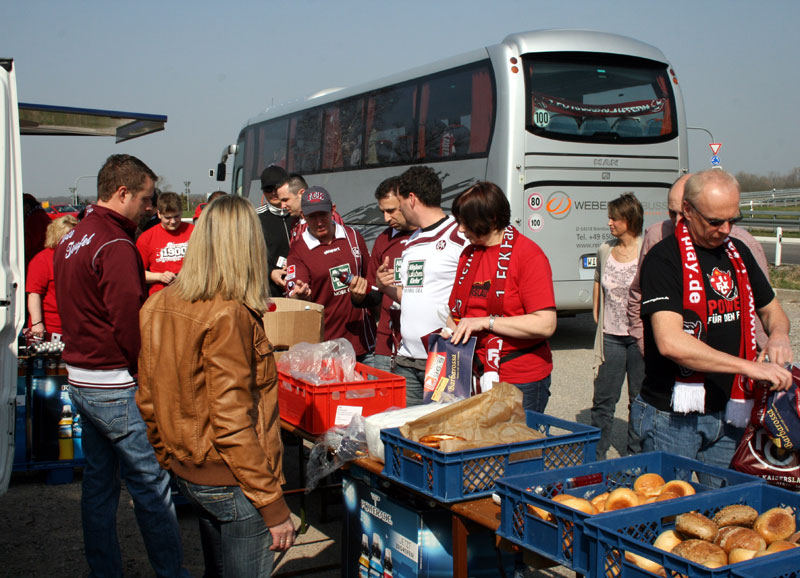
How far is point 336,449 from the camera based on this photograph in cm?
374

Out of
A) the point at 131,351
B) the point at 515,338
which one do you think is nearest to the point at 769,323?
the point at 515,338

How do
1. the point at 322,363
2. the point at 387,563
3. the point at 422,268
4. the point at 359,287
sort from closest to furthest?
the point at 387,563, the point at 322,363, the point at 422,268, the point at 359,287

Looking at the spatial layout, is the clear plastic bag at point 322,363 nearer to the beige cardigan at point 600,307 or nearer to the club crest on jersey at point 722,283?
the club crest on jersey at point 722,283

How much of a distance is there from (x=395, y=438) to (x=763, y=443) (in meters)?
1.41

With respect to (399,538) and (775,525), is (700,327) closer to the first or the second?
(775,525)

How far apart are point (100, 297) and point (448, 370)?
5.63 ft

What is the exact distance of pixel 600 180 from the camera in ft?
36.6

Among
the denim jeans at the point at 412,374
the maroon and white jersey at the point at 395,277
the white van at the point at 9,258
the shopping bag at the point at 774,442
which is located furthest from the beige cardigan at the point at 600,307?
the white van at the point at 9,258

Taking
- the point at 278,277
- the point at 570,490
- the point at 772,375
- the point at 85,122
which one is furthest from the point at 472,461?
the point at 85,122

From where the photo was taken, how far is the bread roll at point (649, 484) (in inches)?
107

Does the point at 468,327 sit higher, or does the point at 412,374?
the point at 468,327

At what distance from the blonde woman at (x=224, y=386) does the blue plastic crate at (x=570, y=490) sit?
81 centimetres

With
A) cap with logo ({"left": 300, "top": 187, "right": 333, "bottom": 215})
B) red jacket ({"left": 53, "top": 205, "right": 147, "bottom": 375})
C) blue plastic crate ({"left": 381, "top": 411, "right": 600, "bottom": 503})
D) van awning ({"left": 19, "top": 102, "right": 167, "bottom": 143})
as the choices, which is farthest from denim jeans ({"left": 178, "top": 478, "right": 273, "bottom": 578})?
van awning ({"left": 19, "top": 102, "right": 167, "bottom": 143})

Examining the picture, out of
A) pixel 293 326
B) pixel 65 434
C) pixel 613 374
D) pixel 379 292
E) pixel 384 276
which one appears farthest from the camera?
pixel 65 434
